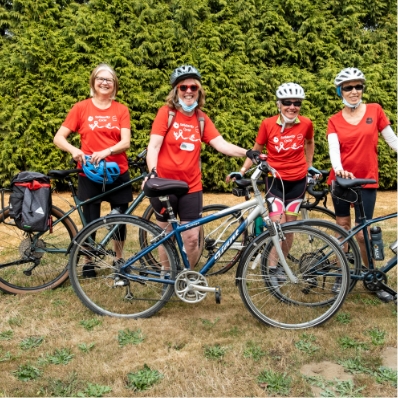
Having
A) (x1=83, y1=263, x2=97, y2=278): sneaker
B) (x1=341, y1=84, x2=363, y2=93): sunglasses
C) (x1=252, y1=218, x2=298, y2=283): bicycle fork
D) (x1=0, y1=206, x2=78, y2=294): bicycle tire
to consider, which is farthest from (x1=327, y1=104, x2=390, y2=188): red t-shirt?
(x1=0, y1=206, x2=78, y2=294): bicycle tire

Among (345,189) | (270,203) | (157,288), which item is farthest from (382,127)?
(157,288)

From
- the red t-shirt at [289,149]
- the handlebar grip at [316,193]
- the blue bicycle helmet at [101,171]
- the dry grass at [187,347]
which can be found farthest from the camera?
the handlebar grip at [316,193]

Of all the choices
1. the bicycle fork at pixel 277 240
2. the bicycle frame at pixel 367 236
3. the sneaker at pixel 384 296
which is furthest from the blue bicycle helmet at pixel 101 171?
the sneaker at pixel 384 296

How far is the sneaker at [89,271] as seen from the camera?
3.70m

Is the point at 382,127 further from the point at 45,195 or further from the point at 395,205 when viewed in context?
the point at 395,205

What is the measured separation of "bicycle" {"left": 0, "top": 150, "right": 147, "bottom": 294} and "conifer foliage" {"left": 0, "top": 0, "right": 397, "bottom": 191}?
3.39m

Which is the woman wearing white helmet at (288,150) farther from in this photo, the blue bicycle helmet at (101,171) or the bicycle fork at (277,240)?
the blue bicycle helmet at (101,171)

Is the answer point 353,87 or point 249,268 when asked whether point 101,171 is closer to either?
point 249,268

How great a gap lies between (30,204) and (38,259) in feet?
1.81

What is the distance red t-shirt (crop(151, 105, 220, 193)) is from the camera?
142 inches

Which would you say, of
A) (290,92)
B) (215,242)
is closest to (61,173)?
(215,242)

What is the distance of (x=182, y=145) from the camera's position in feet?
12.0

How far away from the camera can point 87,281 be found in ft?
12.7

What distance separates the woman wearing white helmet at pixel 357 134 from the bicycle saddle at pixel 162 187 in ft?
4.18
